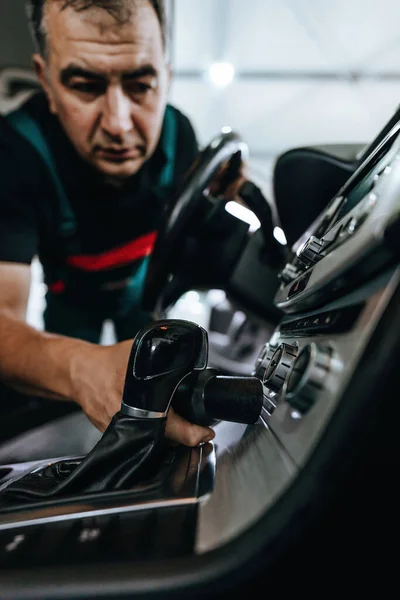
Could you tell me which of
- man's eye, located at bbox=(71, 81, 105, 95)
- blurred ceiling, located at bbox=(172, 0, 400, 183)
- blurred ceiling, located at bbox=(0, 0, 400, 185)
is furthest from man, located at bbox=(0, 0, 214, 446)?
blurred ceiling, located at bbox=(172, 0, 400, 183)

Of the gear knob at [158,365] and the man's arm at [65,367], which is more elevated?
the gear knob at [158,365]

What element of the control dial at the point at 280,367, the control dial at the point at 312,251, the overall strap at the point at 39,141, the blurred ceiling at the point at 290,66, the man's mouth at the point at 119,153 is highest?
the blurred ceiling at the point at 290,66

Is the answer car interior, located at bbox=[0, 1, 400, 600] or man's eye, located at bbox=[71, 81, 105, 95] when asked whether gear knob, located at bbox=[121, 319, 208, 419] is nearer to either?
car interior, located at bbox=[0, 1, 400, 600]

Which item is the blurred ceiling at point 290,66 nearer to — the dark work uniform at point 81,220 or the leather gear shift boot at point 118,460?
the dark work uniform at point 81,220

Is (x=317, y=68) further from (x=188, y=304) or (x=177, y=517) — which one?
(x=177, y=517)

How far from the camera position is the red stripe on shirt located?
104 cm

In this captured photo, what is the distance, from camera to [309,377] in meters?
0.22

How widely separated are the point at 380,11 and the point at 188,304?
85.9 inches

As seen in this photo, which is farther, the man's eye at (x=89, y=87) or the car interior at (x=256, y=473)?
the man's eye at (x=89, y=87)

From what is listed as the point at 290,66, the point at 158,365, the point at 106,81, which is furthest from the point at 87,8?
the point at 290,66

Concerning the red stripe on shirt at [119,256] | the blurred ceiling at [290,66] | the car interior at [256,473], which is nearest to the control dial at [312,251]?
the car interior at [256,473]

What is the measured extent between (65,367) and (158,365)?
0.84 ft

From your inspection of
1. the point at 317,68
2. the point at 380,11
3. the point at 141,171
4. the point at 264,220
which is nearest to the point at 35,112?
the point at 141,171

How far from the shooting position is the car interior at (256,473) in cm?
19
